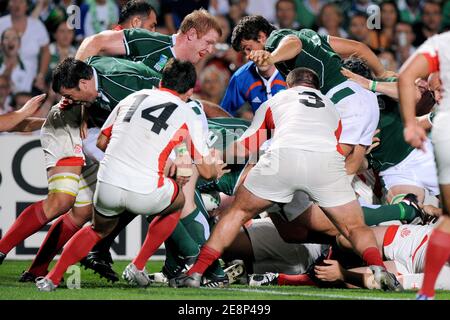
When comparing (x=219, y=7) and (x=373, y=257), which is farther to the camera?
(x=219, y=7)

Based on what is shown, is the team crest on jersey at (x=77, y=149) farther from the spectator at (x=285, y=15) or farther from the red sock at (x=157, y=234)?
the spectator at (x=285, y=15)

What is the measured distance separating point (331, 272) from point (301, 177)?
0.79 metres

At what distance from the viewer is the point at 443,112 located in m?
6.00

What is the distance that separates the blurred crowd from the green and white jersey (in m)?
3.72

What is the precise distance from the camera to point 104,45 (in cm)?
890

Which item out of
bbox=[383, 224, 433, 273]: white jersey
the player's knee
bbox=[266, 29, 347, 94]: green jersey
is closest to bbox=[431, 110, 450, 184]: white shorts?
bbox=[383, 224, 433, 273]: white jersey

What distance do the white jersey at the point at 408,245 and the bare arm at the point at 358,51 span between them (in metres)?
2.51

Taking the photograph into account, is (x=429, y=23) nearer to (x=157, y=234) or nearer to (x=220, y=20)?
(x=220, y=20)

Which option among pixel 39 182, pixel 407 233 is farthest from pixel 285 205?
pixel 39 182

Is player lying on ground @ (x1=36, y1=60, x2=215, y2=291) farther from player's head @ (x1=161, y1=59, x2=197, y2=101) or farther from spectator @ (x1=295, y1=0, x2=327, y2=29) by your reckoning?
spectator @ (x1=295, y1=0, x2=327, y2=29)

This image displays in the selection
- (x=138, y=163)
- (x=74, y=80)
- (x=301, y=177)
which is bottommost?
(x=301, y=177)

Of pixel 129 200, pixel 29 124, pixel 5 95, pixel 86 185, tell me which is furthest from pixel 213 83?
pixel 129 200
